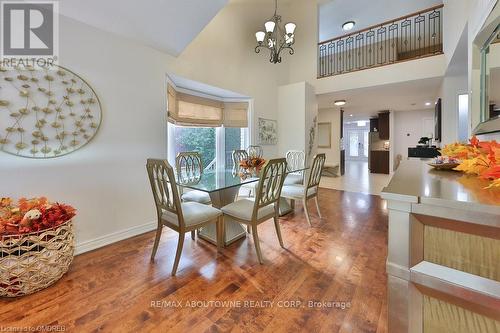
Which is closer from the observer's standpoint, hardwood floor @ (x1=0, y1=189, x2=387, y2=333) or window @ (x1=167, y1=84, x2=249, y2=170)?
hardwood floor @ (x1=0, y1=189, x2=387, y2=333)

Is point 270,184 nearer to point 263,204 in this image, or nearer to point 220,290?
point 263,204

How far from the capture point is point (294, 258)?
2127 mm

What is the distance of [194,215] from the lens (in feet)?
6.62

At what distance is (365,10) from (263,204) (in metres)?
5.79

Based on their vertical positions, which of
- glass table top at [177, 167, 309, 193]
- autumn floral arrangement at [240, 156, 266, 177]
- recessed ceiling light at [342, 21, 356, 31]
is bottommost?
glass table top at [177, 167, 309, 193]

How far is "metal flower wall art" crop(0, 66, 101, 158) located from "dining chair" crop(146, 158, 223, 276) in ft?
2.99

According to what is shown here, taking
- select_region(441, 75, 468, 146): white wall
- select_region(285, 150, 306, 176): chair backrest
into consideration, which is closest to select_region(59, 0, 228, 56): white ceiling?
select_region(285, 150, 306, 176): chair backrest

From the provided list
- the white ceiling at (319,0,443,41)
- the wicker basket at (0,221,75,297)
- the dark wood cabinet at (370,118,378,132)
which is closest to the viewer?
the wicker basket at (0,221,75,297)

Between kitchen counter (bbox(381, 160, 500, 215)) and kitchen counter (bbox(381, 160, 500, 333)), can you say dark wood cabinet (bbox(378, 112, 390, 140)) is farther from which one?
kitchen counter (bbox(381, 160, 500, 333))

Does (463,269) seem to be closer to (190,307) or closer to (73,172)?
(190,307)

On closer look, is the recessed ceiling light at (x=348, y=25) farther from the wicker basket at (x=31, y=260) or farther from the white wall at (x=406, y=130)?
the wicker basket at (x=31, y=260)

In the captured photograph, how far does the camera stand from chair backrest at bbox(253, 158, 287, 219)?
1.98m

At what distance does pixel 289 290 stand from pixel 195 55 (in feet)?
11.1

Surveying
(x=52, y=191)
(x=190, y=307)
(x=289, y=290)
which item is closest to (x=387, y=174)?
(x=289, y=290)
